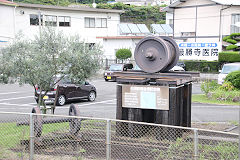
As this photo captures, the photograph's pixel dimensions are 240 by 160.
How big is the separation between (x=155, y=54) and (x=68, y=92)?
10.0 metres

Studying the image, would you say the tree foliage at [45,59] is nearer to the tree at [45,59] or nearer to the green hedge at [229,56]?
the tree at [45,59]

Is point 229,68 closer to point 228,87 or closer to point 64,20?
point 228,87

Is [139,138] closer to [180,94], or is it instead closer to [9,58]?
[180,94]

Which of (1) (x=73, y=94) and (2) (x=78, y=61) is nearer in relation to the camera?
(2) (x=78, y=61)

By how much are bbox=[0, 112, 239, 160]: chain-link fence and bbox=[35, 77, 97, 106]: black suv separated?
776 cm

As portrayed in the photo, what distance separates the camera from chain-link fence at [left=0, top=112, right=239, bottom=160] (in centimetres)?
742

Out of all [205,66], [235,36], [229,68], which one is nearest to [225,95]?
A: [229,68]

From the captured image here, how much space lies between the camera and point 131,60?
40000 mm

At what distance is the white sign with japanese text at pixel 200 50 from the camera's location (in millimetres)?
29219

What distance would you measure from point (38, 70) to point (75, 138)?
4139mm

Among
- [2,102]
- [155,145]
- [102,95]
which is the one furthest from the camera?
[102,95]

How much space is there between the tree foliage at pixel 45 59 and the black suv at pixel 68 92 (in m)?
5.30

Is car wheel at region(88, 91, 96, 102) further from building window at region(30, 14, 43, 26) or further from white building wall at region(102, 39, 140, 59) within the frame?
building window at region(30, 14, 43, 26)

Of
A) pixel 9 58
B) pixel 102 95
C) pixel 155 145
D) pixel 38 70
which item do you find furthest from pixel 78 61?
pixel 102 95
